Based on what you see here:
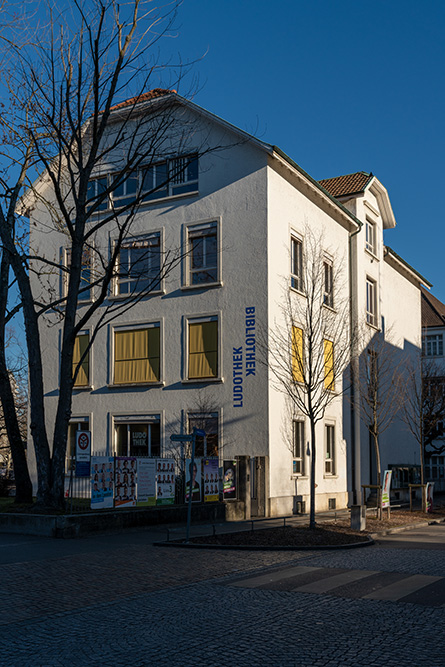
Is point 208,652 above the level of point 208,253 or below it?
below

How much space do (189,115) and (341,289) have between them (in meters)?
9.05

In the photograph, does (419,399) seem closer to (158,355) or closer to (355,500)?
(355,500)

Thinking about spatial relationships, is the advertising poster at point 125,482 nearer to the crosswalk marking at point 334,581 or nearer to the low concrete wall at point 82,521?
the low concrete wall at point 82,521

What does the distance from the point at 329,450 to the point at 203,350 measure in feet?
22.4

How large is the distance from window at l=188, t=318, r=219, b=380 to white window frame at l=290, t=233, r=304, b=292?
11.0 ft

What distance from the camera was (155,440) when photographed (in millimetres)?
27469

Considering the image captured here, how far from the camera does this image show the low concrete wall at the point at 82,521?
54.2ft

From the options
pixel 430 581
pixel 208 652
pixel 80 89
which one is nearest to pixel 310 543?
pixel 430 581

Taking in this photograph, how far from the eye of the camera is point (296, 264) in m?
27.7

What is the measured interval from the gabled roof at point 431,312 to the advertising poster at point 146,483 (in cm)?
4570

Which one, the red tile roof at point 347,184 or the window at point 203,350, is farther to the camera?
the red tile roof at point 347,184

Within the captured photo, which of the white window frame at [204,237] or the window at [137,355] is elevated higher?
the white window frame at [204,237]

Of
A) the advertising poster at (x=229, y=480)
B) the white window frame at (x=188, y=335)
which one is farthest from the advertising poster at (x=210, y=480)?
the white window frame at (x=188, y=335)

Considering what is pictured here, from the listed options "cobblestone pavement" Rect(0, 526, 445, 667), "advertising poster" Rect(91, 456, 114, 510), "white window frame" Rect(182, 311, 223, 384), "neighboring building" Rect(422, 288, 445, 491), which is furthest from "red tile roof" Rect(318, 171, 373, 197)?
"neighboring building" Rect(422, 288, 445, 491)
